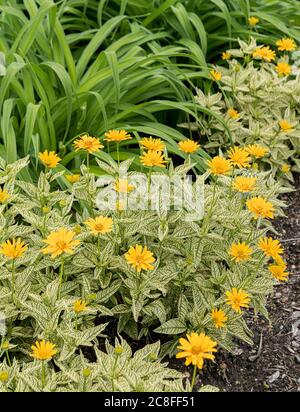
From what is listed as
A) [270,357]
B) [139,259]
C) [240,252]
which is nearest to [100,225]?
[139,259]

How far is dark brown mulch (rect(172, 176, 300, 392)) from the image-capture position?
7.82ft

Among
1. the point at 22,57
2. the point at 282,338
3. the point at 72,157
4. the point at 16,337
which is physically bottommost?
the point at 282,338

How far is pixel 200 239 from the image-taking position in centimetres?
231

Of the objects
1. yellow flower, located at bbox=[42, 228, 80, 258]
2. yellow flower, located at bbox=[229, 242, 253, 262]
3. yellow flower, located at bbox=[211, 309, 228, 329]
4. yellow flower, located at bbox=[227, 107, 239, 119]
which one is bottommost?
yellow flower, located at bbox=[211, 309, 228, 329]

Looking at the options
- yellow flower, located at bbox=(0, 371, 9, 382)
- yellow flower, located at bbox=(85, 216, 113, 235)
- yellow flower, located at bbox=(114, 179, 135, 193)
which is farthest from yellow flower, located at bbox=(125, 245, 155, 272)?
yellow flower, located at bbox=(0, 371, 9, 382)

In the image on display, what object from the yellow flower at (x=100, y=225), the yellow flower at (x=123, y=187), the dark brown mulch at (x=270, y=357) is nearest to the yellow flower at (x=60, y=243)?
the yellow flower at (x=100, y=225)

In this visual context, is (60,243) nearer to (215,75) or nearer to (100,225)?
(100,225)

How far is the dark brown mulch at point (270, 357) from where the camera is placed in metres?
2.38

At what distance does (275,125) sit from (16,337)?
171cm

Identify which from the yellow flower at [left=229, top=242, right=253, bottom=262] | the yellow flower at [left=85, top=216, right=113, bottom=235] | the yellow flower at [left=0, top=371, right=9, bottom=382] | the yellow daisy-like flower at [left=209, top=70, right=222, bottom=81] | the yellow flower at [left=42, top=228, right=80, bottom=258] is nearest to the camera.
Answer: the yellow flower at [left=0, top=371, right=9, bottom=382]

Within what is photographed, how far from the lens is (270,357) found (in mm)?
2488

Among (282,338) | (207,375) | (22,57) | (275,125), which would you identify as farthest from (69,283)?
(275,125)

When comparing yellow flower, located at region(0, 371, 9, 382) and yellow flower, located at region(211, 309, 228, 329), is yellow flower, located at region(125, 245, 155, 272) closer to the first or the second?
yellow flower, located at region(211, 309, 228, 329)

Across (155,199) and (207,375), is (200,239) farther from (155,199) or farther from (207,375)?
(207,375)
